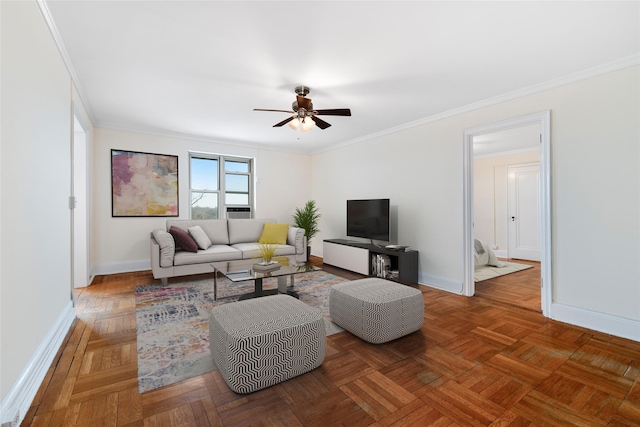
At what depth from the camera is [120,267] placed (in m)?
4.71

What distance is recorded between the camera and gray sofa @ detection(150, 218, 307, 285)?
391 cm

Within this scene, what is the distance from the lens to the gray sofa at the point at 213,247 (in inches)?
154

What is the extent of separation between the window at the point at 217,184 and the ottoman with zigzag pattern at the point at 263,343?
3.92 meters

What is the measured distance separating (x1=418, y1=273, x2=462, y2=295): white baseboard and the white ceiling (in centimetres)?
228

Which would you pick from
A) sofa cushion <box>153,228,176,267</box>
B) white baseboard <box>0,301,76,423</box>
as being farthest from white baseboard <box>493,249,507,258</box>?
white baseboard <box>0,301,76,423</box>

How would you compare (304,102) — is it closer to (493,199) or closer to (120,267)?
(120,267)

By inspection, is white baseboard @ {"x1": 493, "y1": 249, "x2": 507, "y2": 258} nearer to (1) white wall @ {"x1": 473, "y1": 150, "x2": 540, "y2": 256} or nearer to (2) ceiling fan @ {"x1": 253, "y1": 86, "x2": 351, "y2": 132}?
(1) white wall @ {"x1": 473, "y1": 150, "x2": 540, "y2": 256}

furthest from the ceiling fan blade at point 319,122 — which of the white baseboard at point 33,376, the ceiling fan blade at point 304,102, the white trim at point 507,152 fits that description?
the white trim at point 507,152

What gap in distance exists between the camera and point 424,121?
4105mm

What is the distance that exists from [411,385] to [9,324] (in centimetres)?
219

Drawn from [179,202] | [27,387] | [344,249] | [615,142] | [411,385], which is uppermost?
[615,142]

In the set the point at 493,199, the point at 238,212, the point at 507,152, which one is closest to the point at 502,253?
the point at 493,199

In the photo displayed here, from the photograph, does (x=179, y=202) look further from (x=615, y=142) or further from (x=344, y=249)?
(x=615, y=142)

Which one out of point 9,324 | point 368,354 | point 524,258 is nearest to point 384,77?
point 368,354
